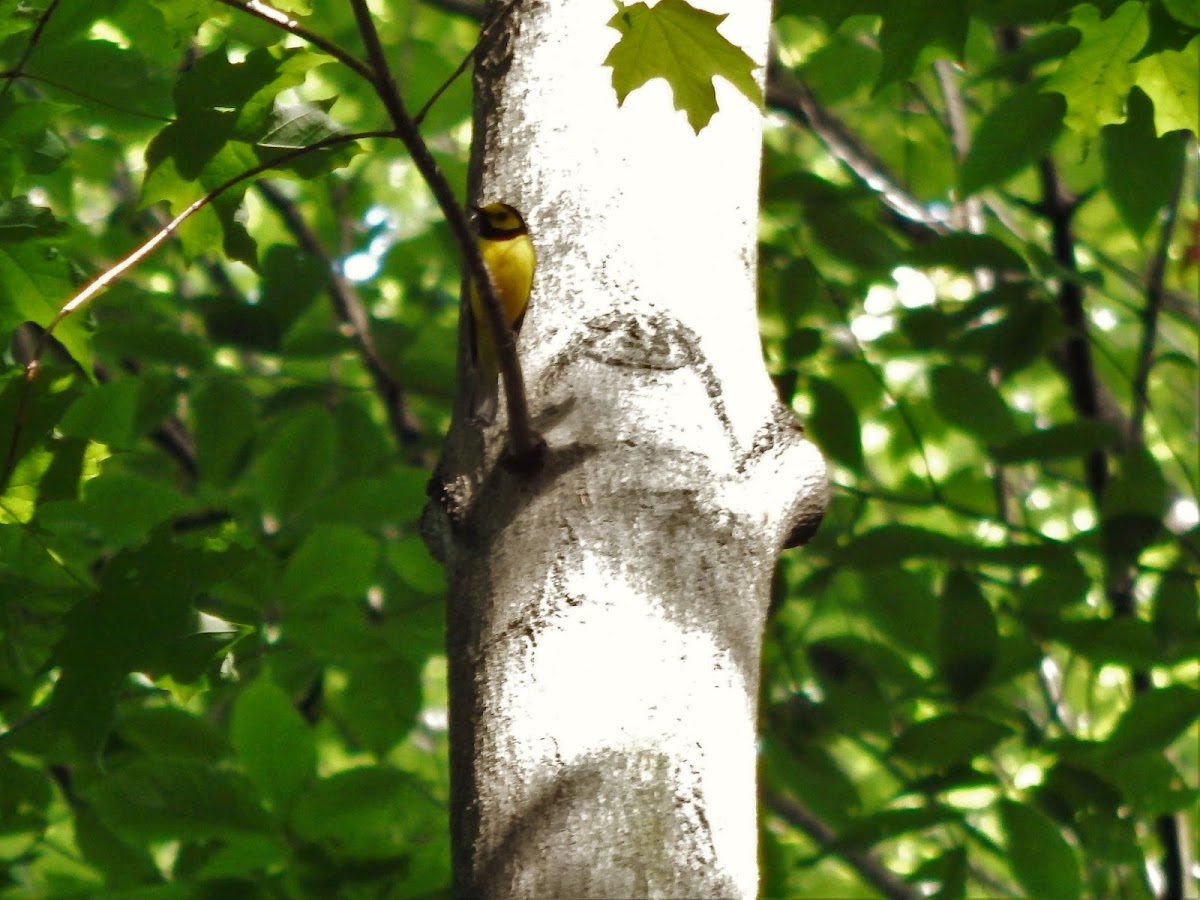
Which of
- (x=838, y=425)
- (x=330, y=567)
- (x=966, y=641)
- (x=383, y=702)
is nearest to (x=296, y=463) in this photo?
(x=330, y=567)

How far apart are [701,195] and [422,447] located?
7.83 ft

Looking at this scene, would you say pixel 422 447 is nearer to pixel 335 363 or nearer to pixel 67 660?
pixel 335 363

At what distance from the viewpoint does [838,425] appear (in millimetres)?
2672

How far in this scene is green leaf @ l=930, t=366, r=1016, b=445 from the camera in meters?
2.72

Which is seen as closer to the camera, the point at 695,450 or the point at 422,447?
the point at 695,450

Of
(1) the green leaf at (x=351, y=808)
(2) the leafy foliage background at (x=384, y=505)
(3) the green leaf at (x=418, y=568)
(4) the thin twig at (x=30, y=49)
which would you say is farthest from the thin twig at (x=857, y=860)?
(4) the thin twig at (x=30, y=49)

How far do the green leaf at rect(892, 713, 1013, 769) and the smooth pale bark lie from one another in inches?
45.9

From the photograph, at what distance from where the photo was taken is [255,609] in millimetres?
2145

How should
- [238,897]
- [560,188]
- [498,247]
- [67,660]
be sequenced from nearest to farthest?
1. [560,188]
2. [67,660]
3. [498,247]
4. [238,897]

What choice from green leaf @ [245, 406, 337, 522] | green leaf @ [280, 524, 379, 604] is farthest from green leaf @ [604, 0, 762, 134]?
green leaf @ [245, 406, 337, 522]

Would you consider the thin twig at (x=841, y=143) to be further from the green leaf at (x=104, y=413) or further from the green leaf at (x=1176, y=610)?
the green leaf at (x=104, y=413)

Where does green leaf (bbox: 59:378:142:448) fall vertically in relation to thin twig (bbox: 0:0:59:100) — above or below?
below

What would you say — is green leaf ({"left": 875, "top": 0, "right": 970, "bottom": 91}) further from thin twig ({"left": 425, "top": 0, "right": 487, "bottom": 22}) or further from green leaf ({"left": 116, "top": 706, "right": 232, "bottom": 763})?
thin twig ({"left": 425, "top": 0, "right": 487, "bottom": 22})

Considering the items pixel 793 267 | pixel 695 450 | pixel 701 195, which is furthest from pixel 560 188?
pixel 793 267
